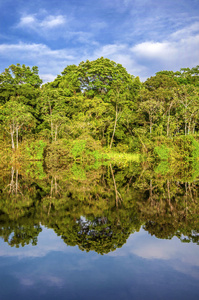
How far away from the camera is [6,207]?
6.99m

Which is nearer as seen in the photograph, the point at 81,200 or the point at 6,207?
the point at 6,207

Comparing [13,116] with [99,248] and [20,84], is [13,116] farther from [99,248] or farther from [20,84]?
[99,248]

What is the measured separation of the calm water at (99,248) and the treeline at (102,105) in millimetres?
20276

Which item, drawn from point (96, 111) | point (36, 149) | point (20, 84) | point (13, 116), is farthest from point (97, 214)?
point (20, 84)

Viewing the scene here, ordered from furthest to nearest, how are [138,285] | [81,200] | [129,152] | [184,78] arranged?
[184,78] → [129,152] → [81,200] → [138,285]

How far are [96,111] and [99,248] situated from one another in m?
27.2

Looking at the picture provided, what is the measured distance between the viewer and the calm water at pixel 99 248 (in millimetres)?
3199

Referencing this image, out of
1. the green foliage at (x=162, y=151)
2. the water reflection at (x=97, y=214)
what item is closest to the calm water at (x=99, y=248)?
the water reflection at (x=97, y=214)

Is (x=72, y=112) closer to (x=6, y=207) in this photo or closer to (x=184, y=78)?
(x=184, y=78)

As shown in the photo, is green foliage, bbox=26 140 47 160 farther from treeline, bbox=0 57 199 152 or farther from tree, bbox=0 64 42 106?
tree, bbox=0 64 42 106

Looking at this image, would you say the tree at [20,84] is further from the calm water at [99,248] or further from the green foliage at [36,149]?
the calm water at [99,248]

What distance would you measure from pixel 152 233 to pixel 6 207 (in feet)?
12.8

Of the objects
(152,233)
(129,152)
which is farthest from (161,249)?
(129,152)

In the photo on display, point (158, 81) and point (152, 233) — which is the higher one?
point (158, 81)
